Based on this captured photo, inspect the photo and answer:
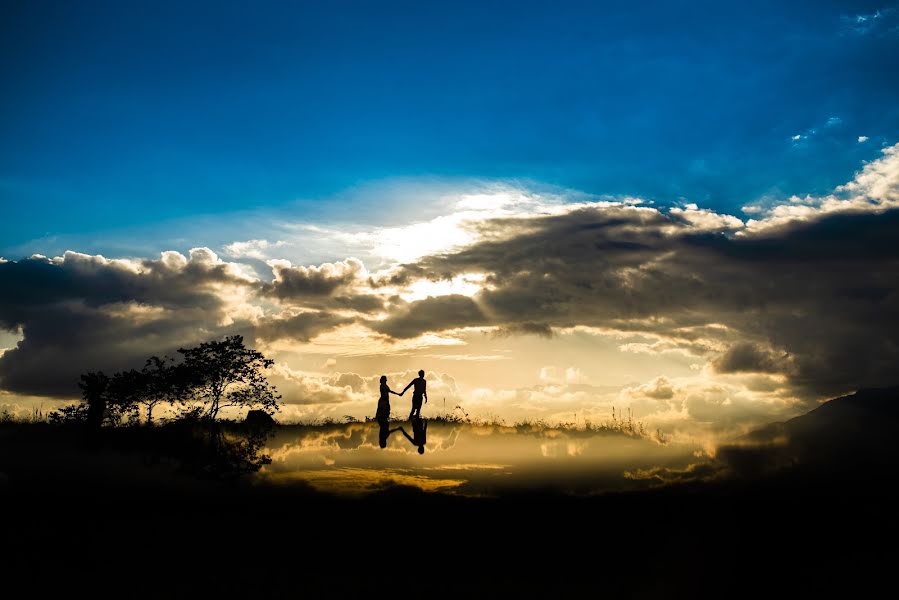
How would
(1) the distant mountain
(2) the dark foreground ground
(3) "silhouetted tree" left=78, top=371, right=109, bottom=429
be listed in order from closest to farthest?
(2) the dark foreground ground < (1) the distant mountain < (3) "silhouetted tree" left=78, top=371, right=109, bottom=429

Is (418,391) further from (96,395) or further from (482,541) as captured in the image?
(96,395)

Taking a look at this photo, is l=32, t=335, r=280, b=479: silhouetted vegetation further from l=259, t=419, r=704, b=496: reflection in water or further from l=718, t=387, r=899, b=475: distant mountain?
l=718, t=387, r=899, b=475: distant mountain

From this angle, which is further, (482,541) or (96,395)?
(96,395)

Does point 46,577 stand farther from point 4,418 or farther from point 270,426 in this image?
point 4,418

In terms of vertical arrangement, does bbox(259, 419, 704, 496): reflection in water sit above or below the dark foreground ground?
above

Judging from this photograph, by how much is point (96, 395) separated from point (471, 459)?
89.6ft

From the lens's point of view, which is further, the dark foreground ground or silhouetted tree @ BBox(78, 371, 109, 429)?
silhouetted tree @ BBox(78, 371, 109, 429)

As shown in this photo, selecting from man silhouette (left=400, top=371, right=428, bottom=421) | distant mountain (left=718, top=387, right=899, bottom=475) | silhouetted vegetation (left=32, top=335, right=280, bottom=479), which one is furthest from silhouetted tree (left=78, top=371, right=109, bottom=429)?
distant mountain (left=718, top=387, right=899, bottom=475)

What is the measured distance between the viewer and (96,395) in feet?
151

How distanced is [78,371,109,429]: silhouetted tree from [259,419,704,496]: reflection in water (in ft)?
39.8

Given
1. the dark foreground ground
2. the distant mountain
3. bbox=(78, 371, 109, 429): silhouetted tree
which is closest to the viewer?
the dark foreground ground

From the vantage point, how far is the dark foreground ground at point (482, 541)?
2219cm

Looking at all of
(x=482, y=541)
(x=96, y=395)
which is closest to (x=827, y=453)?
(x=482, y=541)

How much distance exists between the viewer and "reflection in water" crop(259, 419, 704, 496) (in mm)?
33500
